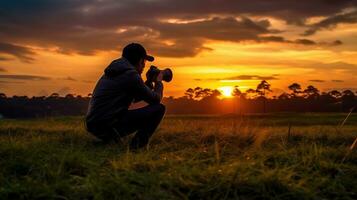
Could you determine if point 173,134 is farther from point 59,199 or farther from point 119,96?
point 59,199

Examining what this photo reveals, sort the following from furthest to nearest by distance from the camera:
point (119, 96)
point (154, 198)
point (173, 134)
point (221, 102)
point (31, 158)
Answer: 1. point (221, 102)
2. point (173, 134)
3. point (119, 96)
4. point (31, 158)
5. point (154, 198)

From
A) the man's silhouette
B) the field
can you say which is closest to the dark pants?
the man's silhouette

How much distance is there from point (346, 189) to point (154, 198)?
1.99 meters

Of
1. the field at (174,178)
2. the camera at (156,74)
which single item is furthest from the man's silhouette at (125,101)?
the field at (174,178)

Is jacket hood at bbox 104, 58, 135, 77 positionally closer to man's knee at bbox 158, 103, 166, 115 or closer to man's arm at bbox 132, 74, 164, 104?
man's arm at bbox 132, 74, 164, 104

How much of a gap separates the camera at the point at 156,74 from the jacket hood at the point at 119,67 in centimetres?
94

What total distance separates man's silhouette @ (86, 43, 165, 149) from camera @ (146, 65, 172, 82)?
15.3 inches

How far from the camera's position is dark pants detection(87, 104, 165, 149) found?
8.46 meters

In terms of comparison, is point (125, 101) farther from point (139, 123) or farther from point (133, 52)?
point (133, 52)

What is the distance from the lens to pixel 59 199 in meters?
4.50

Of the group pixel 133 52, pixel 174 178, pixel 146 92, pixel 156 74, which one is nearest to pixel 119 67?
pixel 133 52

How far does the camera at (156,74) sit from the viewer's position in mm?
9047

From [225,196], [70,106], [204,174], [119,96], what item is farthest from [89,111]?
[70,106]

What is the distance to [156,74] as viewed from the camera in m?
9.04
